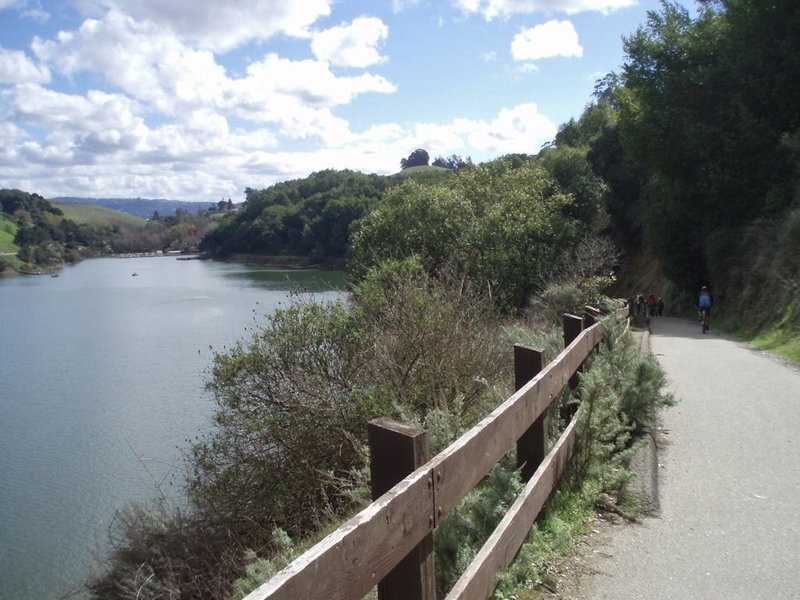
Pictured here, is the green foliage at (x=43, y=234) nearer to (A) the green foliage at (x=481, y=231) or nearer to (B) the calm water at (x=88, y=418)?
(B) the calm water at (x=88, y=418)

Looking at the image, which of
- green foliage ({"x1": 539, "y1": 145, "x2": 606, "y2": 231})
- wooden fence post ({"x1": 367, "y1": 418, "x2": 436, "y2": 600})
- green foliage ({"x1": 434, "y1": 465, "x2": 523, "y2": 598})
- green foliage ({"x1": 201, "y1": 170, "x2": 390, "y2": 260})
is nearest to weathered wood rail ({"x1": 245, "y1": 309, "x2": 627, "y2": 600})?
wooden fence post ({"x1": 367, "y1": 418, "x2": 436, "y2": 600})

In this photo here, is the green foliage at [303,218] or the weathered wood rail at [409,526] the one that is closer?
the weathered wood rail at [409,526]

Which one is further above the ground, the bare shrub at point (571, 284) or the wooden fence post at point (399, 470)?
the wooden fence post at point (399, 470)

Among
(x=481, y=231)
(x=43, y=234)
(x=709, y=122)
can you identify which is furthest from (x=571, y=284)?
(x=43, y=234)

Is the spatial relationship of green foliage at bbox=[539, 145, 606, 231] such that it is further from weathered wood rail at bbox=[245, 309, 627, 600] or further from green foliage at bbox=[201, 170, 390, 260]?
weathered wood rail at bbox=[245, 309, 627, 600]

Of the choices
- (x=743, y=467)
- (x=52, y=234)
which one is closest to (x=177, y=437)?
(x=743, y=467)

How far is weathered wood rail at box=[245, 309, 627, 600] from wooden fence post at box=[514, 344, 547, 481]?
15.3 inches

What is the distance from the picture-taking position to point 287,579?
5.30ft

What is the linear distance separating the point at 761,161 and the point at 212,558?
2468 centimetres

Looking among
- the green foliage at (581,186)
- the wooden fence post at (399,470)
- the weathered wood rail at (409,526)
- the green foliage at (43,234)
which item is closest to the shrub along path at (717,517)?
the weathered wood rail at (409,526)

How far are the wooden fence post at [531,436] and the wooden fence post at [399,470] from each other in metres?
2.05

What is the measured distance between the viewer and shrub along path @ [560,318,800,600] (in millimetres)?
3820

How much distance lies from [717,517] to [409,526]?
11.1ft

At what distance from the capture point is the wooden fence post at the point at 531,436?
4.34m
